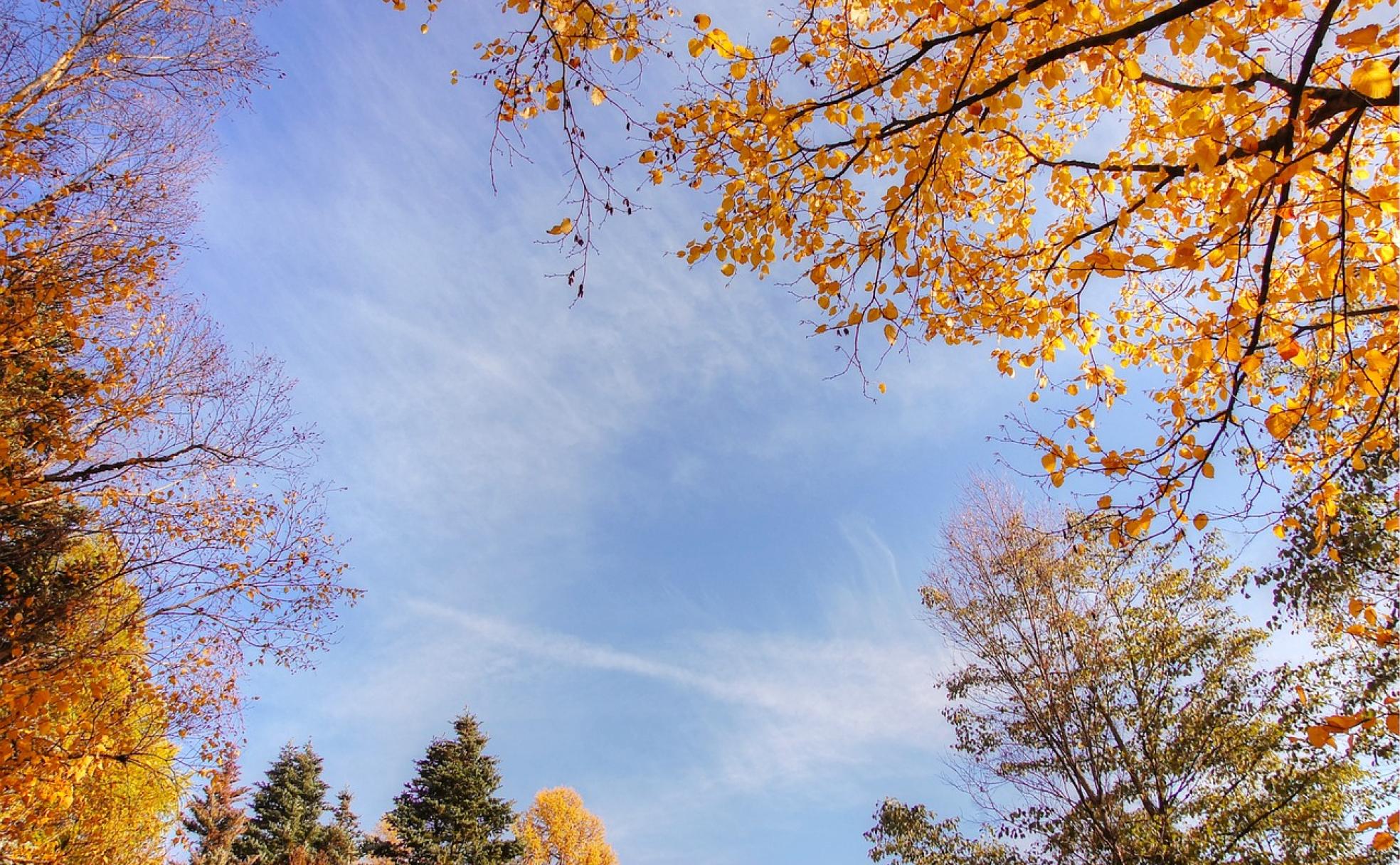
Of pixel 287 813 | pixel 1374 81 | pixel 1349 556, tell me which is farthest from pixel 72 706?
pixel 287 813

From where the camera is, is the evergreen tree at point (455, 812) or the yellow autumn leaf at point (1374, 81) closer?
the yellow autumn leaf at point (1374, 81)

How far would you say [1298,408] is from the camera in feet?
9.55

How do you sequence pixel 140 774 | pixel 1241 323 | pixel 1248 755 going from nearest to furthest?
pixel 1241 323
pixel 1248 755
pixel 140 774

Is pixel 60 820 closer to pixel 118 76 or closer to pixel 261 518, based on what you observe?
pixel 261 518

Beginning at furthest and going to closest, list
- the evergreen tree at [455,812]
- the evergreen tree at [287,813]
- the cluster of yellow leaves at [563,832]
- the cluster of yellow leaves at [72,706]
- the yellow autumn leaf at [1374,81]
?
1. the cluster of yellow leaves at [563,832]
2. the evergreen tree at [287,813]
3. the evergreen tree at [455,812]
4. the cluster of yellow leaves at [72,706]
5. the yellow autumn leaf at [1374,81]

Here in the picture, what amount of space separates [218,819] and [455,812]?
1363 cm

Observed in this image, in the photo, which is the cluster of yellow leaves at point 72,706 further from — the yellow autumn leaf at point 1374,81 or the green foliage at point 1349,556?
the green foliage at point 1349,556

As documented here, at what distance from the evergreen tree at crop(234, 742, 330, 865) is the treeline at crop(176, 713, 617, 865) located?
0.03m

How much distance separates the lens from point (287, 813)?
25.0 meters

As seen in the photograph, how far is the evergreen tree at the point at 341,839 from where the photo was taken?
23.8 meters

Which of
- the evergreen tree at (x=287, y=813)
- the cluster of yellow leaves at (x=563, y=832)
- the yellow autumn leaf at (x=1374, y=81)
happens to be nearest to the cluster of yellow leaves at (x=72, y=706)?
the yellow autumn leaf at (x=1374, y=81)

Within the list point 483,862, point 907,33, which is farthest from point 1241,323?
point 483,862

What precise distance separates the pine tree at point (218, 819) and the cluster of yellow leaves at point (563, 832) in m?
12.3

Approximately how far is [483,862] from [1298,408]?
23.0 meters
